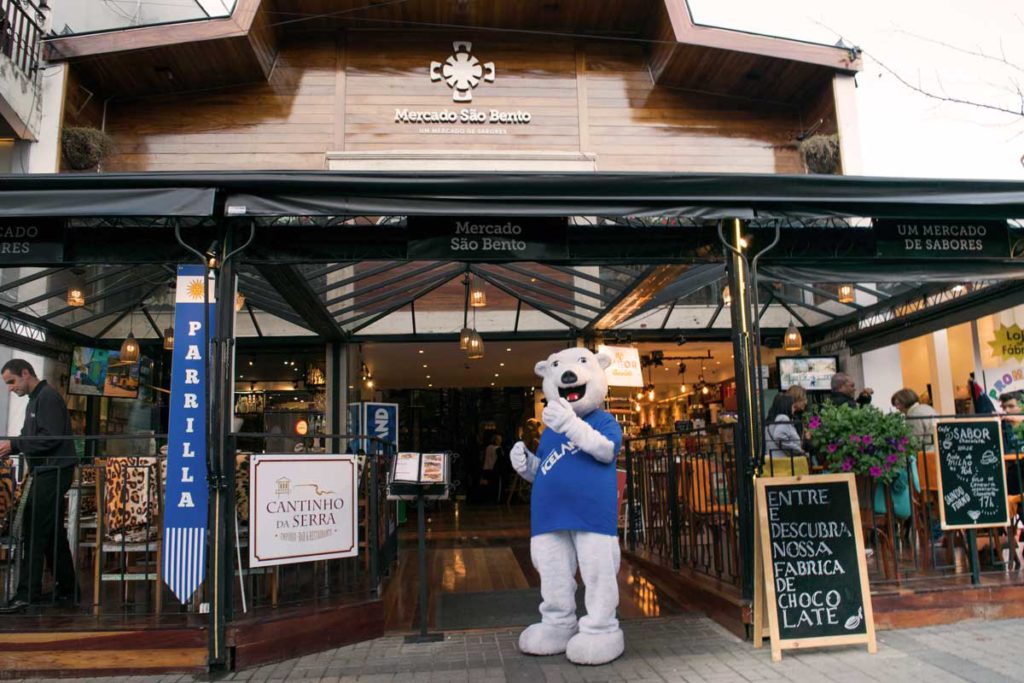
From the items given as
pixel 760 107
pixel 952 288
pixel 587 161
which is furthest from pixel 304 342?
pixel 952 288

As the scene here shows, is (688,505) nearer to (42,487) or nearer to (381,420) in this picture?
(42,487)

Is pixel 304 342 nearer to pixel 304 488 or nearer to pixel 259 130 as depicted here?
pixel 259 130

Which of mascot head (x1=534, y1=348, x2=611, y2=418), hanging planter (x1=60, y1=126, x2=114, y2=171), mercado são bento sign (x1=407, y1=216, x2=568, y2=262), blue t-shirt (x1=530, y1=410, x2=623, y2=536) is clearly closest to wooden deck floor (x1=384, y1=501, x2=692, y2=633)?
blue t-shirt (x1=530, y1=410, x2=623, y2=536)

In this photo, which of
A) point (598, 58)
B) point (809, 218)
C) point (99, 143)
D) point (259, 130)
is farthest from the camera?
point (598, 58)

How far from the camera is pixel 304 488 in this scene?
4.89 m

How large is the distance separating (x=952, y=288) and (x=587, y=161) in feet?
17.3

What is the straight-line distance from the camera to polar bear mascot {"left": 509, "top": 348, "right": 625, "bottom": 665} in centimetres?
451

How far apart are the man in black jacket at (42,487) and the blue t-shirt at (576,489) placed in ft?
10.7

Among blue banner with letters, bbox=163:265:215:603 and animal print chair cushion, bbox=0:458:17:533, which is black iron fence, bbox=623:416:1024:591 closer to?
blue banner with letters, bbox=163:265:215:603

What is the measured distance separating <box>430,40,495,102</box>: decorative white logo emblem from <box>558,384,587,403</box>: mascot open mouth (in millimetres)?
7740

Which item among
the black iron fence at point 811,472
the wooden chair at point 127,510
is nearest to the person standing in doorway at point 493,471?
the black iron fence at point 811,472

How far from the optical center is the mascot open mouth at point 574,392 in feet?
16.0

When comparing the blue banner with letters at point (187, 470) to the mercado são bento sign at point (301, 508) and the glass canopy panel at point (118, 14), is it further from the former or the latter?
the glass canopy panel at point (118, 14)

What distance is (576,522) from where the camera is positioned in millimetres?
4598
